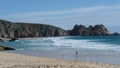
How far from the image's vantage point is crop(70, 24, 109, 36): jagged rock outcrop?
563 ft

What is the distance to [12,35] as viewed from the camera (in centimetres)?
15500

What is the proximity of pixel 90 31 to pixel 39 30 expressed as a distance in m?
26.0

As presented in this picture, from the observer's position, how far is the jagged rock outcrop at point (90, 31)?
17175cm

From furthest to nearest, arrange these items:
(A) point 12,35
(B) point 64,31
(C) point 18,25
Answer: (B) point 64,31 → (C) point 18,25 → (A) point 12,35

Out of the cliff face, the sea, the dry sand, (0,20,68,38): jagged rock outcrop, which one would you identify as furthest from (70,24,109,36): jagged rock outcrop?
the dry sand

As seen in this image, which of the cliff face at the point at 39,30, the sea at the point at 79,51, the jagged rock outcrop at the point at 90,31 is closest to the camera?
the sea at the point at 79,51

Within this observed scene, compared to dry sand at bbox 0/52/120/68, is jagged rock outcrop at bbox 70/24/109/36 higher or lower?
higher

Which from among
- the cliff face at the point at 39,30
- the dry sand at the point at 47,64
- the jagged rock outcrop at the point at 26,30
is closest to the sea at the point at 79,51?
the dry sand at the point at 47,64

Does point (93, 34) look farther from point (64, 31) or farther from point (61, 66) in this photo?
point (61, 66)

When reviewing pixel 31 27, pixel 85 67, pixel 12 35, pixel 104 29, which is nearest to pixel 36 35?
pixel 31 27

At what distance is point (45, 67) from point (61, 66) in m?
1.01

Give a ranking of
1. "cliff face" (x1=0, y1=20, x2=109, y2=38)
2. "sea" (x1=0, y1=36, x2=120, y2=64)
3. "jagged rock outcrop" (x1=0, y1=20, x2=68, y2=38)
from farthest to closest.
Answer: "cliff face" (x1=0, y1=20, x2=109, y2=38), "jagged rock outcrop" (x1=0, y1=20, x2=68, y2=38), "sea" (x1=0, y1=36, x2=120, y2=64)

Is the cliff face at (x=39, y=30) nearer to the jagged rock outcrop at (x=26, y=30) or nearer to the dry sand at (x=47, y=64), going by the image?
the jagged rock outcrop at (x=26, y=30)

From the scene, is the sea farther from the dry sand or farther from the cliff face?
the cliff face
